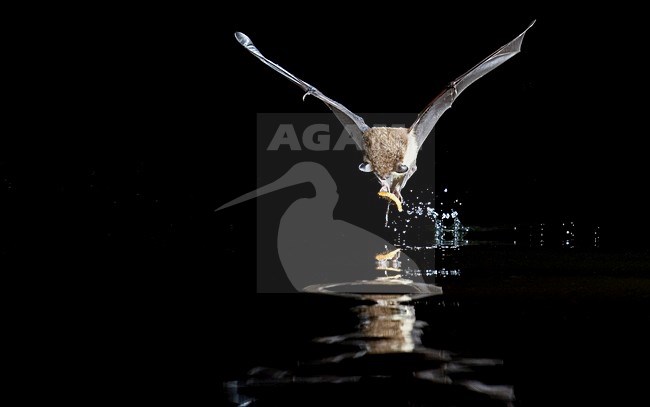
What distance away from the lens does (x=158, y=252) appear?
9.43m

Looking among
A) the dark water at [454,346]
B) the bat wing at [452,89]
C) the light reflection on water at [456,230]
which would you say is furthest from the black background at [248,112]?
the dark water at [454,346]

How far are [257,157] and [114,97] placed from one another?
277 cm

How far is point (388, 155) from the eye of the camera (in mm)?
8203

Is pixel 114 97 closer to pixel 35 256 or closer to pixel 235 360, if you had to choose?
pixel 35 256

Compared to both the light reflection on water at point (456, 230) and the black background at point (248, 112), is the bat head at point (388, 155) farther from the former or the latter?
the black background at point (248, 112)

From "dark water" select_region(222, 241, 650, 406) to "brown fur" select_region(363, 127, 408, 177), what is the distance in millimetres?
1980

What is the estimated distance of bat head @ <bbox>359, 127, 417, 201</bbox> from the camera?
8203 mm

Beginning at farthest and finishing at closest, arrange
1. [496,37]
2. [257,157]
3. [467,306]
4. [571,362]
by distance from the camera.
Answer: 1. [257,157]
2. [496,37]
3. [467,306]
4. [571,362]

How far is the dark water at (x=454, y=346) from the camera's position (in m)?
3.23

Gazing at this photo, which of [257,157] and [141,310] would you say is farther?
[257,157]

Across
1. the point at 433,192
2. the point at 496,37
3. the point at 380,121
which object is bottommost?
the point at 433,192

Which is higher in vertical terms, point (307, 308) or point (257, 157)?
point (257, 157)

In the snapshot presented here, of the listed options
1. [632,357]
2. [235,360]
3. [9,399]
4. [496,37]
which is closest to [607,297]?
[632,357]

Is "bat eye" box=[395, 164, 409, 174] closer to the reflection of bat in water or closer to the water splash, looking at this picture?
the reflection of bat in water
